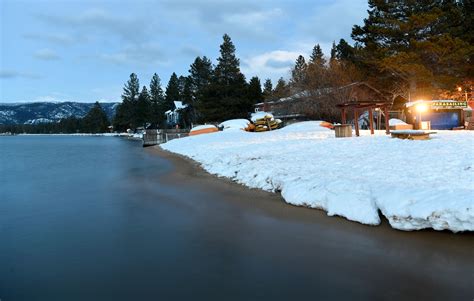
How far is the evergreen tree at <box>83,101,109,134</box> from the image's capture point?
414 ft

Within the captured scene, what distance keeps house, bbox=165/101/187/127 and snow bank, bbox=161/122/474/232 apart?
6312 centimetres

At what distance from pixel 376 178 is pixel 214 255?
5738mm

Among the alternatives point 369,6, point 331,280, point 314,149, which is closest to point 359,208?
point 331,280

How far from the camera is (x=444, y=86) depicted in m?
33.5

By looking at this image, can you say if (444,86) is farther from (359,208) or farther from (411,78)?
(359,208)

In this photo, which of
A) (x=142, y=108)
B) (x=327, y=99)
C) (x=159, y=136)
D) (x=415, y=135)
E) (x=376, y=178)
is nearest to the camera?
(x=376, y=178)

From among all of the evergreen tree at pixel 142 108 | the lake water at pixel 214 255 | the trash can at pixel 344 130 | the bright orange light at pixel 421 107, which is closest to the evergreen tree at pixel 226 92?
the bright orange light at pixel 421 107

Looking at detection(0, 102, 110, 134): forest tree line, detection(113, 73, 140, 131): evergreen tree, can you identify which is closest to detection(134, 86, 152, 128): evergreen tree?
detection(113, 73, 140, 131): evergreen tree

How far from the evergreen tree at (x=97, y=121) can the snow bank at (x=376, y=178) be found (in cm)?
12030

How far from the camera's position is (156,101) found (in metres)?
93.4

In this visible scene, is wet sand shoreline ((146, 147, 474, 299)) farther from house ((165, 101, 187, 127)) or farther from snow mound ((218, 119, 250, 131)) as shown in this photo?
house ((165, 101, 187, 127))

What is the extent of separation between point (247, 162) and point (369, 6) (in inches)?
1225

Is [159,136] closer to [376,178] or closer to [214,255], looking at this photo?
[376,178]

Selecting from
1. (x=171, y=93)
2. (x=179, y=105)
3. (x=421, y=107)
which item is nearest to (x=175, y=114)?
(x=179, y=105)
